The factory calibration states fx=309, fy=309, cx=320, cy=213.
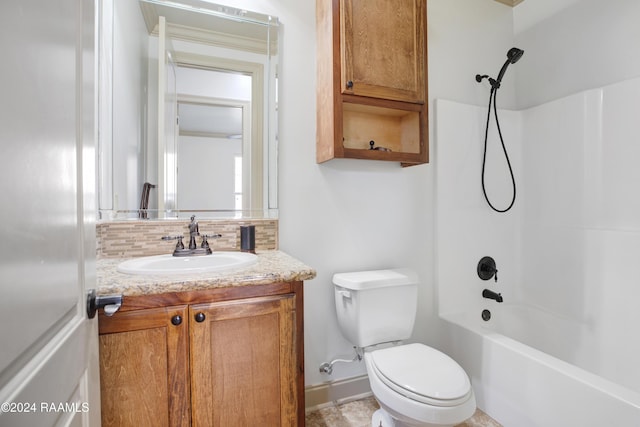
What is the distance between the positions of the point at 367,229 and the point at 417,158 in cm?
49

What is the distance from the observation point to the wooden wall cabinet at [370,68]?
151 cm

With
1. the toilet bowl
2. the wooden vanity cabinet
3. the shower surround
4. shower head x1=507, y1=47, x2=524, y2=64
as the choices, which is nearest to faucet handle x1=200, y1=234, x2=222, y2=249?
the wooden vanity cabinet

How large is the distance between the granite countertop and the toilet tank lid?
42 centimetres

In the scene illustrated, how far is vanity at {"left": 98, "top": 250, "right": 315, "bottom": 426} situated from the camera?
0.93 metres

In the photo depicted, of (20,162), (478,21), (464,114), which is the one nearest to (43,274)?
(20,162)

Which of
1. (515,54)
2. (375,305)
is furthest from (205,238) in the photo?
(515,54)

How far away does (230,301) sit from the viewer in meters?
1.05

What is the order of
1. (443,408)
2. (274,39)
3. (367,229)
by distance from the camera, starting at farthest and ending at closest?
(367,229)
(274,39)
(443,408)

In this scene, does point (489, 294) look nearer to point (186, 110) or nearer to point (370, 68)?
point (370, 68)

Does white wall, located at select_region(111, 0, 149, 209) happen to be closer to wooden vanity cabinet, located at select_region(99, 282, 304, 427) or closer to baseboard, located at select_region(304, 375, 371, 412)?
wooden vanity cabinet, located at select_region(99, 282, 304, 427)

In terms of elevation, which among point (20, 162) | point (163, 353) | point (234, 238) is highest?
point (20, 162)

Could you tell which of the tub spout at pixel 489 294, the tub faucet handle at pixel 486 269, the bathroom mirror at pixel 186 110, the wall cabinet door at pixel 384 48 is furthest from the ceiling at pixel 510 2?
the tub spout at pixel 489 294

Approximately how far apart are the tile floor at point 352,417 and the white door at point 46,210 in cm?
122

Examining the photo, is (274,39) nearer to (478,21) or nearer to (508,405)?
(478,21)
